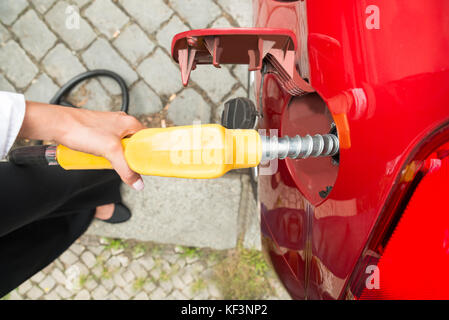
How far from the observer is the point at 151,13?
2338 millimetres

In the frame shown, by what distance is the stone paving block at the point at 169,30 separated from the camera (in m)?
2.32

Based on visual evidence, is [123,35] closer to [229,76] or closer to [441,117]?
[229,76]

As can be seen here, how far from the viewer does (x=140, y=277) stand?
2.57 meters

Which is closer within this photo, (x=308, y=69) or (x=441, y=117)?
(x=441, y=117)

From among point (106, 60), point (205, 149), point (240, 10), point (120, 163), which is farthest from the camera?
point (106, 60)

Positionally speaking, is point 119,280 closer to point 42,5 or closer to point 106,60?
point 106,60

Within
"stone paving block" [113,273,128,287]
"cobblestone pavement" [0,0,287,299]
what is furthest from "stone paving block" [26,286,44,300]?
"stone paving block" [113,273,128,287]

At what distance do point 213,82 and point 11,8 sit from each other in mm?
1684

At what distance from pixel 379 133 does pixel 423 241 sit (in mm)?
372

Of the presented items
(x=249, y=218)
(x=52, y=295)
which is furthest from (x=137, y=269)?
(x=249, y=218)

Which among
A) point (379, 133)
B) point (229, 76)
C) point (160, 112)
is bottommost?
point (379, 133)

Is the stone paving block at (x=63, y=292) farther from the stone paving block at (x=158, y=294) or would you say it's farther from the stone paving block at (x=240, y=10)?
the stone paving block at (x=240, y=10)

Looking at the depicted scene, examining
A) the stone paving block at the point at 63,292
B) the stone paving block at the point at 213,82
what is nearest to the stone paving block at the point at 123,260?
the stone paving block at the point at 63,292
